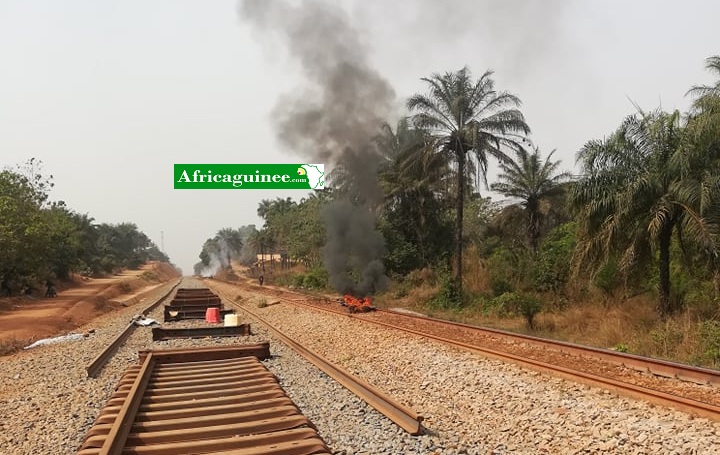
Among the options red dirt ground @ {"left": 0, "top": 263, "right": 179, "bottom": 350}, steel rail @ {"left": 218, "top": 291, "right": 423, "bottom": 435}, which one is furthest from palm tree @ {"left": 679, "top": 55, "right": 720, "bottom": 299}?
red dirt ground @ {"left": 0, "top": 263, "right": 179, "bottom": 350}

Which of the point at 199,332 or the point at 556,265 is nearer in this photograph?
the point at 199,332

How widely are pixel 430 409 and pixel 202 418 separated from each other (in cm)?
298

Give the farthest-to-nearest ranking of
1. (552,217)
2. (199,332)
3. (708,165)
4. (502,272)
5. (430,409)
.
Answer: (552,217)
(502,272)
(199,332)
(708,165)
(430,409)

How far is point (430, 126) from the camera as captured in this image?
23.8 metres

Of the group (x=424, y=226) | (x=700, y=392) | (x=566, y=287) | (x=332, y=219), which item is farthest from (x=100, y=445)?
(x=424, y=226)

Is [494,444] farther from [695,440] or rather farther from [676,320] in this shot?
[676,320]

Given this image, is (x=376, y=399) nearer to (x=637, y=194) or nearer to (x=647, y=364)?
(x=647, y=364)

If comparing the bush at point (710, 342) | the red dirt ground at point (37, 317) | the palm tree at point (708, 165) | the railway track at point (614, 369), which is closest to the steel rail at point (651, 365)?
the railway track at point (614, 369)

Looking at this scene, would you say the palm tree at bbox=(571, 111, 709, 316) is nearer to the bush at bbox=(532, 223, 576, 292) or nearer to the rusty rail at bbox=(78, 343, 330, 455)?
the bush at bbox=(532, 223, 576, 292)

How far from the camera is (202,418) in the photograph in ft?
18.6

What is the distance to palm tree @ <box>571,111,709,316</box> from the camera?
12539 millimetres

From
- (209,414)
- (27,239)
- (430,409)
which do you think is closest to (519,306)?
(430,409)

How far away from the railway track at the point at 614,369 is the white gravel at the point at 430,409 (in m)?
0.22

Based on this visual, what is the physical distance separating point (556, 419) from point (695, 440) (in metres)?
1.46
